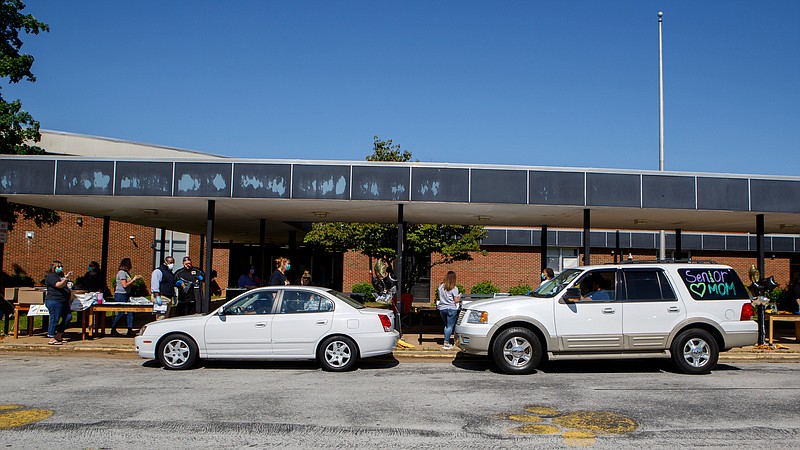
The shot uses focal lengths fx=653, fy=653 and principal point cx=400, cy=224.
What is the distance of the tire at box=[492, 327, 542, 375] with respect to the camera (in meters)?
10.9

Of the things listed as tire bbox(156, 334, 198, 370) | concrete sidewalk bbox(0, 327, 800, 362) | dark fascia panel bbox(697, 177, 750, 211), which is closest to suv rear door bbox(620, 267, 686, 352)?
concrete sidewalk bbox(0, 327, 800, 362)

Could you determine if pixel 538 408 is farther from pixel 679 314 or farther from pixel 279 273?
pixel 279 273

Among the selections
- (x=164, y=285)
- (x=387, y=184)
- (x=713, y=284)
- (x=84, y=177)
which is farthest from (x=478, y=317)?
(x=84, y=177)

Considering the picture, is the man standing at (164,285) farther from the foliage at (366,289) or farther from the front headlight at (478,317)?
the foliage at (366,289)

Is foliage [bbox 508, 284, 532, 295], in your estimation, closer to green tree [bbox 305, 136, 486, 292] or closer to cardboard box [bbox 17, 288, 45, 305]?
green tree [bbox 305, 136, 486, 292]

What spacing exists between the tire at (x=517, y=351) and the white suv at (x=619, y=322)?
0.05 ft

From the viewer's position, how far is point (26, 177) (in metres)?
14.3

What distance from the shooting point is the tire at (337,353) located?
10961mm

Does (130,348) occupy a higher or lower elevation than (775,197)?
lower

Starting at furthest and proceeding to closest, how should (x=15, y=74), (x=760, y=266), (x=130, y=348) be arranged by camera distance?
(x=15, y=74), (x=760, y=266), (x=130, y=348)

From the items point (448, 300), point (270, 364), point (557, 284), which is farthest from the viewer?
point (448, 300)

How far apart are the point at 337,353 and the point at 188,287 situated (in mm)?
5586

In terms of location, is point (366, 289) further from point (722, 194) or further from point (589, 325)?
point (589, 325)

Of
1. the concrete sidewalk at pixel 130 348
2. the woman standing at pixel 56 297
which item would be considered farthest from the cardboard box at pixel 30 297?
the concrete sidewalk at pixel 130 348
